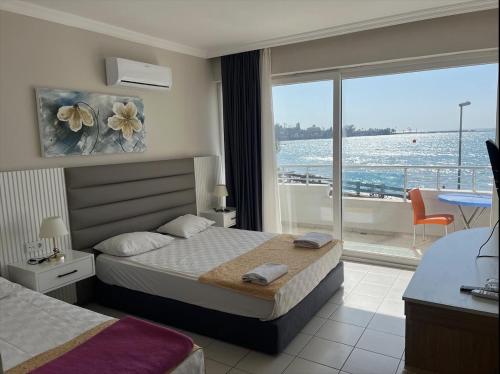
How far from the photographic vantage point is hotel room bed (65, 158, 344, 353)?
267 cm

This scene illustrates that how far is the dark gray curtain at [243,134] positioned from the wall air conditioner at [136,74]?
3.02ft

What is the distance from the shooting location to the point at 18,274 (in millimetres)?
2867

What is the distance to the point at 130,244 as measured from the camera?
341 centimetres

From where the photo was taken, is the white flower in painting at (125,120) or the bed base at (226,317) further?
the white flower in painting at (125,120)

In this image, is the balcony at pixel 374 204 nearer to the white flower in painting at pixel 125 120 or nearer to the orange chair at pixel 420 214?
the orange chair at pixel 420 214

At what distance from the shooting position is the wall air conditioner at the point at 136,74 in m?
3.65

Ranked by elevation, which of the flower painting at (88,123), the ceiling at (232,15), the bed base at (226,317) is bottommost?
the bed base at (226,317)

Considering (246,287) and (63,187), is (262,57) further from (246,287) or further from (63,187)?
(246,287)

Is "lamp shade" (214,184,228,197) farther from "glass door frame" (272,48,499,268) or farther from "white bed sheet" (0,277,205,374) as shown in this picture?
"white bed sheet" (0,277,205,374)

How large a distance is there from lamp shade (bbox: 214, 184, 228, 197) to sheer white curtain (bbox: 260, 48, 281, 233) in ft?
1.64

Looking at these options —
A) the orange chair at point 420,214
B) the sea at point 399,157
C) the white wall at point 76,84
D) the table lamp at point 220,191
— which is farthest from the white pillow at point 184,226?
the orange chair at point 420,214

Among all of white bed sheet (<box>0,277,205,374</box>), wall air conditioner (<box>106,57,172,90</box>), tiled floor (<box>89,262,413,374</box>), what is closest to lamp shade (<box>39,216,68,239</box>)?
white bed sheet (<box>0,277,205,374</box>)

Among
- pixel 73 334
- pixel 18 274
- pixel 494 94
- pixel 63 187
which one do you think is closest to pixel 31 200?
pixel 63 187

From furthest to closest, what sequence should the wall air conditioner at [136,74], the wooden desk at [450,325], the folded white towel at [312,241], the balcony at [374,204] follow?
the balcony at [374,204]
the wall air conditioner at [136,74]
the folded white towel at [312,241]
the wooden desk at [450,325]
